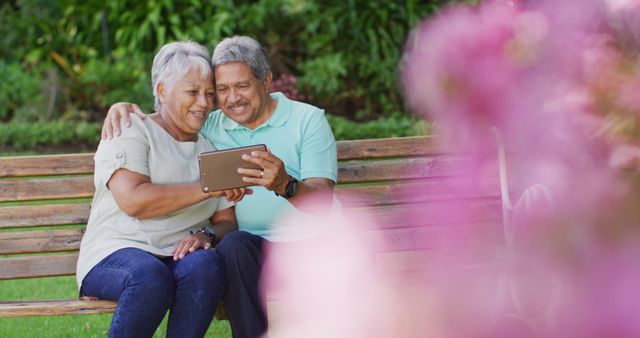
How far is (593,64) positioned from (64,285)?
4.89 m

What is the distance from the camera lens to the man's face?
10.0 ft

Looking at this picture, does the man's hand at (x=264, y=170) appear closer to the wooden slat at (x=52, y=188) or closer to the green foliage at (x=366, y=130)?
the wooden slat at (x=52, y=188)

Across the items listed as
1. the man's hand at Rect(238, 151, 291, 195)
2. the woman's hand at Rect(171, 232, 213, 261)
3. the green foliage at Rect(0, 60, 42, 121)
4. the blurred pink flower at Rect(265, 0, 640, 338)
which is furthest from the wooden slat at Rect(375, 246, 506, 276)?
the green foliage at Rect(0, 60, 42, 121)

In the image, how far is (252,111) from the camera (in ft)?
10.2

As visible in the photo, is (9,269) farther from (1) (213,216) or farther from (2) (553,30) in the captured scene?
(2) (553,30)

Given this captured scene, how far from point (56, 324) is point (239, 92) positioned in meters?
1.89

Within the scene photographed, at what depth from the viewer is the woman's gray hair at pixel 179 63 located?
2971mm

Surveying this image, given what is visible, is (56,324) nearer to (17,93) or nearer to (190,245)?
(190,245)

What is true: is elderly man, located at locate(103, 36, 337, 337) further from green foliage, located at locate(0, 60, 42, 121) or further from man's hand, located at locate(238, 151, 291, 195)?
green foliage, located at locate(0, 60, 42, 121)

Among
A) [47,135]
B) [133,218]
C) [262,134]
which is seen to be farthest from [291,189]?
[47,135]

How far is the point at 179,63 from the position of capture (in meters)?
2.97

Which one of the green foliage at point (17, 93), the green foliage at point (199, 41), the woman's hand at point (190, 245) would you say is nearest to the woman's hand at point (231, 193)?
the woman's hand at point (190, 245)

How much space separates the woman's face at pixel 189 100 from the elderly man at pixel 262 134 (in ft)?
0.27

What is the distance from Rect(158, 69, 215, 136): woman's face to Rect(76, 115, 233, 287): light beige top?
8 cm
